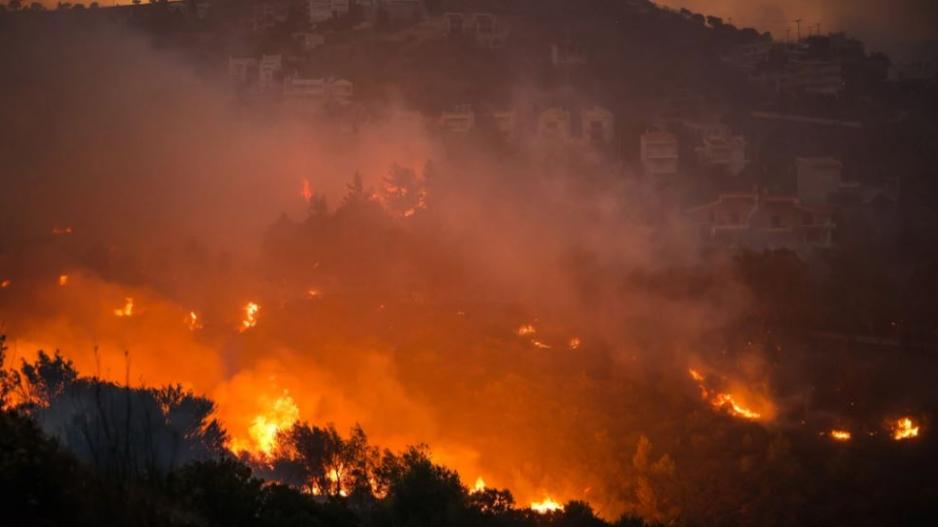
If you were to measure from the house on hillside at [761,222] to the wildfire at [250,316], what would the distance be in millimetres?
23060

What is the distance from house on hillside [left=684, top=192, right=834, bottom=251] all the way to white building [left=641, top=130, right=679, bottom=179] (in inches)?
251

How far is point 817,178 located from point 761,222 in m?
7.85

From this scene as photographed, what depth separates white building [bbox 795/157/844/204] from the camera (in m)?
55.1

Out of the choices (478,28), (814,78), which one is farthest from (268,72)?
(814,78)

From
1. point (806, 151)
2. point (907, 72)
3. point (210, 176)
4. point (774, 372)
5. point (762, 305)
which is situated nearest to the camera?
point (774, 372)

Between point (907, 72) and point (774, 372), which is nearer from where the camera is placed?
point (774, 372)

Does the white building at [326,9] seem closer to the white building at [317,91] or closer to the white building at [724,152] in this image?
the white building at [317,91]

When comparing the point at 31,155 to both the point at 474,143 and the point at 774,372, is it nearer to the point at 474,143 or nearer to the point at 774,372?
the point at 474,143

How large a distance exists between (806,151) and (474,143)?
71.0ft

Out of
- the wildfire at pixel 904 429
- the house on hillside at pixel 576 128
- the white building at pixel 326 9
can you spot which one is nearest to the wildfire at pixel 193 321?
the house on hillside at pixel 576 128

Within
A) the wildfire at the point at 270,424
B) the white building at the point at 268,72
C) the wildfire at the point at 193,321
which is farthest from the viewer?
the white building at the point at 268,72

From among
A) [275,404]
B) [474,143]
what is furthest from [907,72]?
[275,404]

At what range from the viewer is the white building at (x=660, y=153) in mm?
56750

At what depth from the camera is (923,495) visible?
1168 inches
